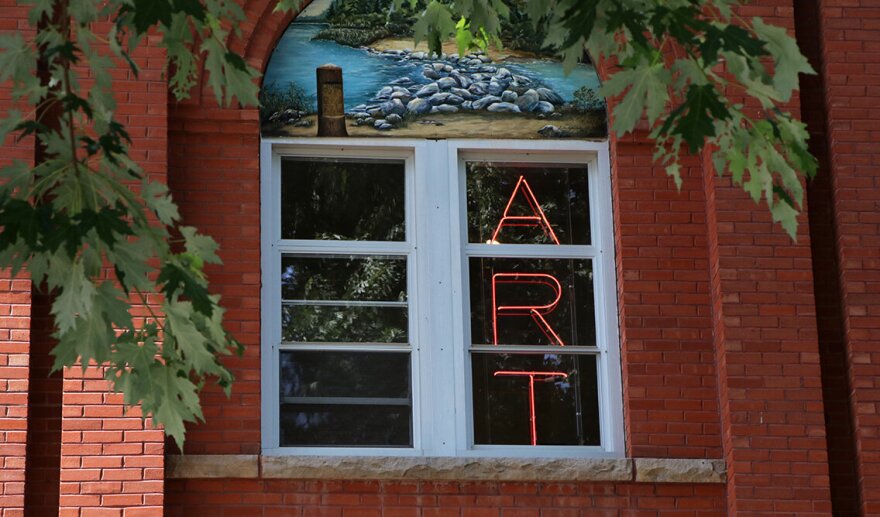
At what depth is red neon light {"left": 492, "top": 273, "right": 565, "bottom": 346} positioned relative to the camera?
1116 centimetres

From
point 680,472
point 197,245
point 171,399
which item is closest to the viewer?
point 171,399

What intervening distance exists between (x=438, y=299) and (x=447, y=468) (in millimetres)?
1204

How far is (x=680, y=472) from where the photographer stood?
34.8ft

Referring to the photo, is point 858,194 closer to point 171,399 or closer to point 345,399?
point 345,399

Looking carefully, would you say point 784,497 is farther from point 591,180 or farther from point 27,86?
point 27,86

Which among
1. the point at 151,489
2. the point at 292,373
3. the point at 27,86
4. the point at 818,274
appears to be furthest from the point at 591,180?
the point at 27,86

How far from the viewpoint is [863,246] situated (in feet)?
36.3

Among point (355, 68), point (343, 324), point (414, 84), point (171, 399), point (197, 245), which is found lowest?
point (171, 399)

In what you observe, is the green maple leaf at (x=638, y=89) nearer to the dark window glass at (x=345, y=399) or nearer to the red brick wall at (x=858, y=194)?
the dark window glass at (x=345, y=399)

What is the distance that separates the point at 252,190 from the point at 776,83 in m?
4.51

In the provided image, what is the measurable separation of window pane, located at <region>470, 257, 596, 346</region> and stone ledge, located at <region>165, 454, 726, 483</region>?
95 cm

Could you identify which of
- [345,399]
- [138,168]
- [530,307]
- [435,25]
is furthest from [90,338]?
[530,307]

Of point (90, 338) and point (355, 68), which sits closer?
point (90, 338)

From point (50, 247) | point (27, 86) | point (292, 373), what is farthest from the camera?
point (292, 373)
